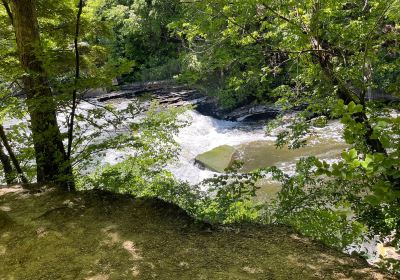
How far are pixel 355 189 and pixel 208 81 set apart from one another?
15.1 meters

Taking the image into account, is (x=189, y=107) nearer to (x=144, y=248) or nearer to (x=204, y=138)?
(x=144, y=248)

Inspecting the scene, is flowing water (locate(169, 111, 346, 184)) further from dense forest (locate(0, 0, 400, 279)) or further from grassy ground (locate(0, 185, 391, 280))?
grassy ground (locate(0, 185, 391, 280))

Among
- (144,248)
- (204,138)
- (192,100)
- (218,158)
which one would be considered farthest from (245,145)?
(144,248)

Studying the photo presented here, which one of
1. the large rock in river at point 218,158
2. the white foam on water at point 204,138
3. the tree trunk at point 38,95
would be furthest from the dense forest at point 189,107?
the large rock in river at point 218,158

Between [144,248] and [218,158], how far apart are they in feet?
26.4

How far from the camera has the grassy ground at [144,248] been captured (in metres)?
2.77

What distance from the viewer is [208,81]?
19.0 m

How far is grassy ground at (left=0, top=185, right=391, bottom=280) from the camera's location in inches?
109

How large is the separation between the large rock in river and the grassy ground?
651cm

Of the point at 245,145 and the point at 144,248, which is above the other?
the point at 144,248

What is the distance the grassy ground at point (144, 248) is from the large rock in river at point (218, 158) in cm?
→ 651

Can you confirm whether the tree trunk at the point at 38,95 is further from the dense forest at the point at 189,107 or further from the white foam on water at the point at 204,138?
the white foam on water at the point at 204,138

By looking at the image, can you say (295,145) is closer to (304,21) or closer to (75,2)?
(304,21)

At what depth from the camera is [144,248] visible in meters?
3.16
